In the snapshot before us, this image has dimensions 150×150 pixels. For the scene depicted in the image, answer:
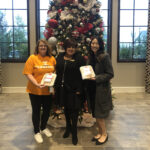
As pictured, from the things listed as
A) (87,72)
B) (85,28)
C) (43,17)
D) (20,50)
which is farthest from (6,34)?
(87,72)

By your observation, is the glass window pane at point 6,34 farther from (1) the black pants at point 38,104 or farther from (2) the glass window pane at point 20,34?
(1) the black pants at point 38,104

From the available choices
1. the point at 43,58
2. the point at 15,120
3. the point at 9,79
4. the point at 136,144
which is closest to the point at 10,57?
the point at 9,79

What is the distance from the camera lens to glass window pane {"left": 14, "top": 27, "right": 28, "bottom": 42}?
5445 millimetres

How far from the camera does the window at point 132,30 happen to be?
5398mm

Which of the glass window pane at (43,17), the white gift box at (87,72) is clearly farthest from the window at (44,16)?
the white gift box at (87,72)

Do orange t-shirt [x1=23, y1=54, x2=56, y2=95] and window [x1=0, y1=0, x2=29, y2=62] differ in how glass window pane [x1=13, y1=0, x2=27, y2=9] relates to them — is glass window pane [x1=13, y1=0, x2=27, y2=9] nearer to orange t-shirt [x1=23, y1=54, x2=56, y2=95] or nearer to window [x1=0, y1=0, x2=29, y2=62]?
window [x1=0, y1=0, x2=29, y2=62]

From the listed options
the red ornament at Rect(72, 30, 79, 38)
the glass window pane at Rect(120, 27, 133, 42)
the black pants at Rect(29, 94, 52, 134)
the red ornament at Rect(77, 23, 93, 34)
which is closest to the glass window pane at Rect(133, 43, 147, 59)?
the glass window pane at Rect(120, 27, 133, 42)

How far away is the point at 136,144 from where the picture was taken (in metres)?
2.69

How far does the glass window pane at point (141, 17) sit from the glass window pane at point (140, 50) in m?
0.55

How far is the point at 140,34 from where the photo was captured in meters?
5.51

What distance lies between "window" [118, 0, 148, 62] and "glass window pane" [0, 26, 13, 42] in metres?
2.88

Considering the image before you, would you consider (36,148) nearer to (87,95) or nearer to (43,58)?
(87,95)

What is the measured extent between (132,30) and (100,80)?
3582 millimetres

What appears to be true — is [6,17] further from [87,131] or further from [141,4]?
[87,131]
